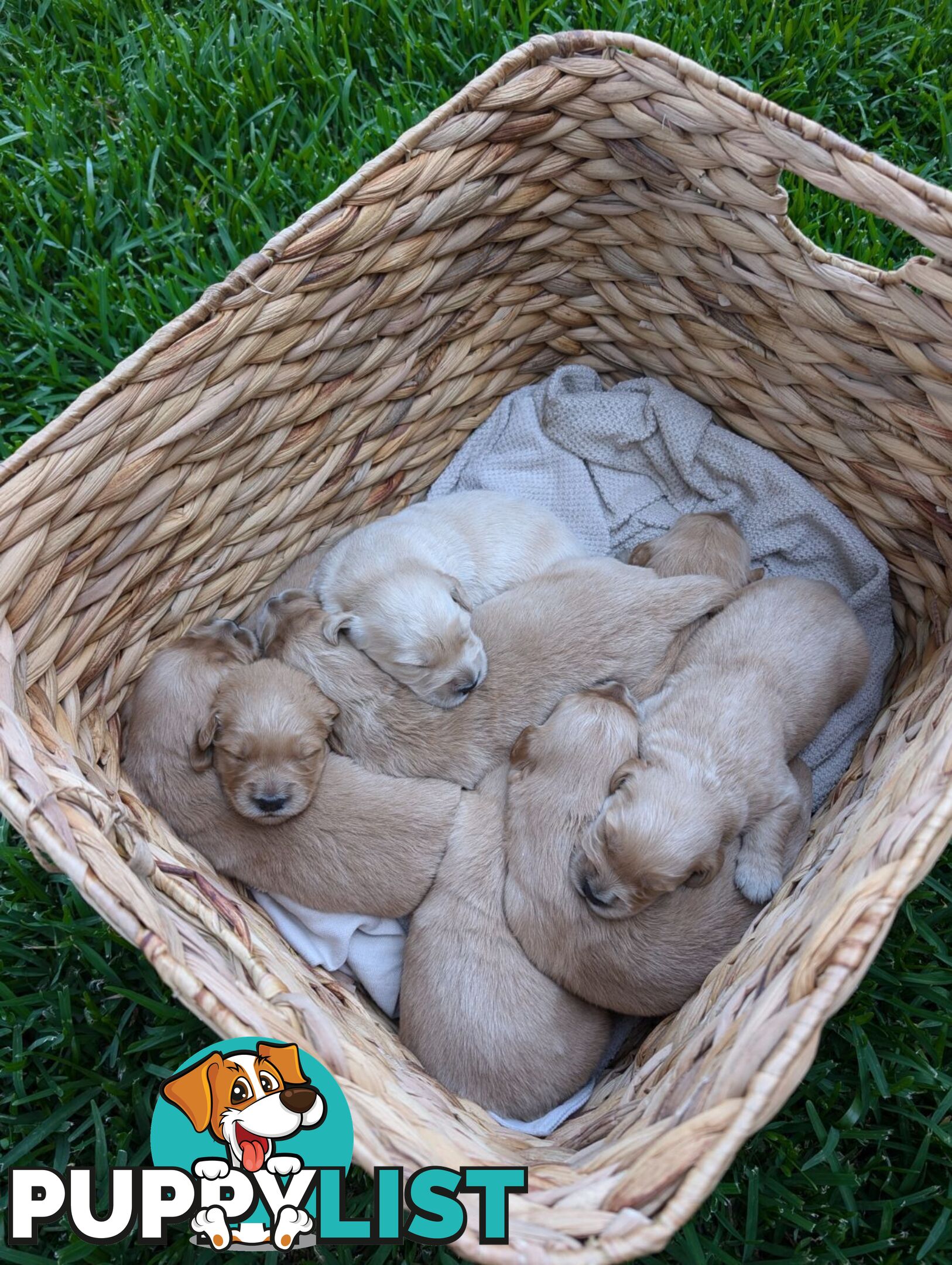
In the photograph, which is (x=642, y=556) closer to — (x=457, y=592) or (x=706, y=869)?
(x=457, y=592)

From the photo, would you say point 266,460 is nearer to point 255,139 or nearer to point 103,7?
point 255,139

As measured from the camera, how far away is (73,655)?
2570 mm

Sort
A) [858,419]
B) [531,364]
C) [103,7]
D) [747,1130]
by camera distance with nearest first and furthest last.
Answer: [747,1130], [858,419], [531,364], [103,7]

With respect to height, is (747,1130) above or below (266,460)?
below

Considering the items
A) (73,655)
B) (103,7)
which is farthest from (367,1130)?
(103,7)

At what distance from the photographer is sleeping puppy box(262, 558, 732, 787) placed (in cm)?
293

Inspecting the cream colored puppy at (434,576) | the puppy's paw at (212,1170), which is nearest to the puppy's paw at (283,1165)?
the puppy's paw at (212,1170)

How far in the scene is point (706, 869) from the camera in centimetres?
254

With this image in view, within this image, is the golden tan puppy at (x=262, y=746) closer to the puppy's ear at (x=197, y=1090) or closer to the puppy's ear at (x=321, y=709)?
the puppy's ear at (x=321, y=709)

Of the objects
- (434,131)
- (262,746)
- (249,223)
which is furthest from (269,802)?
(249,223)

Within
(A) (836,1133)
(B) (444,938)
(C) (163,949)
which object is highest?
(C) (163,949)

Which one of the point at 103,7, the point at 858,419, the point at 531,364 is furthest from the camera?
the point at 103,7

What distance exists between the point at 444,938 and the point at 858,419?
5.75ft

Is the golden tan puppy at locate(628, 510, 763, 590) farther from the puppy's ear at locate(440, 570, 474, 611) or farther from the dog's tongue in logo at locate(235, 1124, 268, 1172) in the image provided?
the dog's tongue in logo at locate(235, 1124, 268, 1172)
